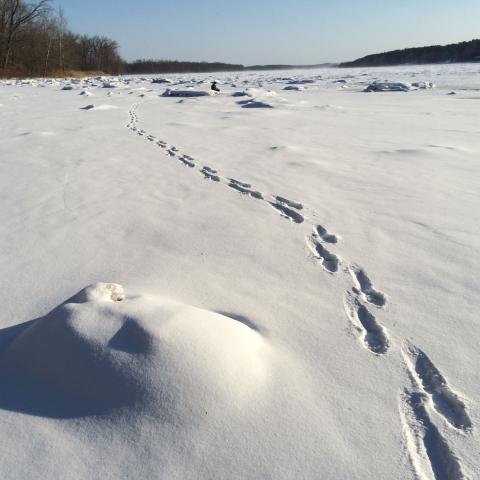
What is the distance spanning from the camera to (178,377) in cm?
116

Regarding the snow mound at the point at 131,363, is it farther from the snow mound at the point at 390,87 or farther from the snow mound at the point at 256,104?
the snow mound at the point at 390,87

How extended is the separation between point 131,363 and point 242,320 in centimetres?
51

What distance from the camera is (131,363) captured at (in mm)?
1202

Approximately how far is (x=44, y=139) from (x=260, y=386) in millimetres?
4714

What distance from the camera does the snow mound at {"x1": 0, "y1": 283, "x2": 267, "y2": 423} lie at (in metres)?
1.15

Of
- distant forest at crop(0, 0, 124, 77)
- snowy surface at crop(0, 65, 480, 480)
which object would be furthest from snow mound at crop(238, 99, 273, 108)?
distant forest at crop(0, 0, 124, 77)

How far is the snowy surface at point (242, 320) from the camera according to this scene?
1.09m

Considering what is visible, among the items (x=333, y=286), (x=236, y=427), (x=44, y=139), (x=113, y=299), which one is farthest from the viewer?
(x=44, y=139)

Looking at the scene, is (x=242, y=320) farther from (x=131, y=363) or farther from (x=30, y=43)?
(x=30, y=43)

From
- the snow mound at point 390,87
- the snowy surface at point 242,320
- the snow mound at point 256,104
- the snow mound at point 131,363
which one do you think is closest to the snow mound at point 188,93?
the snow mound at point 256,104

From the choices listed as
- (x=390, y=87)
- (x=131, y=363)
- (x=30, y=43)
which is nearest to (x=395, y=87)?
(x=390, y=87)

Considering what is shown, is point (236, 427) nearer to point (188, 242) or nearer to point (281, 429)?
point (281, 429)

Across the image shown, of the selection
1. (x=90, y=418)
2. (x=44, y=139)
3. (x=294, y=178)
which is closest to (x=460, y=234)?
(x=294, y=178)

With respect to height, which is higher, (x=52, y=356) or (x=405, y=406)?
(x=52, y=356)
